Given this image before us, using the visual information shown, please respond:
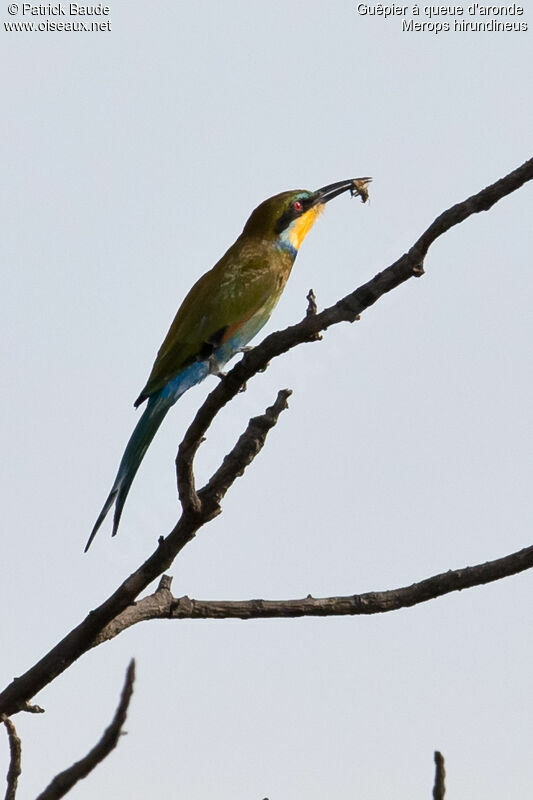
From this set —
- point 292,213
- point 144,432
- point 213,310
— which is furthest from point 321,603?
point 292,213

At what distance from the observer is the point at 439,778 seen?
6.19 feet

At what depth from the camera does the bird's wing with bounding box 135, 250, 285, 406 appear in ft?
17.0

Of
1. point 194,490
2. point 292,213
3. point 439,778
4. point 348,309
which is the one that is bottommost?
point 439,778

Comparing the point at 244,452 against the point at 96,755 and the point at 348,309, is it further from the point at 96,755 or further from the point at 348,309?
the point at 96,755

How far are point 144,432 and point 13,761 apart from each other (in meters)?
2.48

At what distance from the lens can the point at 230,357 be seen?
551 centimetres

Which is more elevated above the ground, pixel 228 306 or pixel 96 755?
pixel 228 306

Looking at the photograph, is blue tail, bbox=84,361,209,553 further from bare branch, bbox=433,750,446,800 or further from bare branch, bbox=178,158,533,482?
bare branch, bbox=433,750,446,800

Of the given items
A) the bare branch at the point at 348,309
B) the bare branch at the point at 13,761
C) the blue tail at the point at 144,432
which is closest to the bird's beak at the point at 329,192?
the blue tail at the point at 144,432

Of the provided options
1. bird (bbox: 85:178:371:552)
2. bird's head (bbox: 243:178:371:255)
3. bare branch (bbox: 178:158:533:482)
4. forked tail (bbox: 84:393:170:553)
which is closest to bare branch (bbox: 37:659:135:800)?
bare branch (bbox: 178:158:533:482)

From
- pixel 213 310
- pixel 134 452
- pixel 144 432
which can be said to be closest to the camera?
pixel 134 452

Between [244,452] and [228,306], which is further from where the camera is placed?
[228,306]

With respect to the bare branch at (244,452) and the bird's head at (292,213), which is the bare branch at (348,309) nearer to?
the bare branch at (244,452)

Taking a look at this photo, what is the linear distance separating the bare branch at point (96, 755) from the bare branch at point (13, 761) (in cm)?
48
